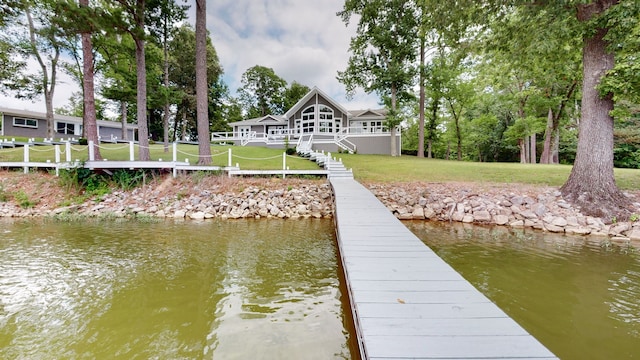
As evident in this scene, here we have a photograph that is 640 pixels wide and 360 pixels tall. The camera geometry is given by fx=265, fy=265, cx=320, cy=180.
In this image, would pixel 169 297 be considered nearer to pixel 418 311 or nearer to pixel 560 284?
pixel 418 311

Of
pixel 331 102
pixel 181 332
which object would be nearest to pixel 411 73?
pixel 331 102

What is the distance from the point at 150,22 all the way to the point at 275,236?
16.9m

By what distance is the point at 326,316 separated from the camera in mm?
3600

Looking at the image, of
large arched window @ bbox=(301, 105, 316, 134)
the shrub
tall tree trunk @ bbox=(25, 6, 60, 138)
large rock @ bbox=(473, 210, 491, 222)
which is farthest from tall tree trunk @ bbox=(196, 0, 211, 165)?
tall tree trunk @ bbox=(25, 6, 60, 138)

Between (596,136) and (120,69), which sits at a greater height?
(120,69)

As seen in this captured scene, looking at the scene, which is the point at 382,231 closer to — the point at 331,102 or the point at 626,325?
the point at 626,325

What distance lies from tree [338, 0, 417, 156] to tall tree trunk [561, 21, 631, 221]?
594 inches

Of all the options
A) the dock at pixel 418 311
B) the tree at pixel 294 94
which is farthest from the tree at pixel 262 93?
the dock at pixel 418 311

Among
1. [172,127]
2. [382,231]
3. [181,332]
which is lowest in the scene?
[181,332]

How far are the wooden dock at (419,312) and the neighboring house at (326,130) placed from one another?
2096cm

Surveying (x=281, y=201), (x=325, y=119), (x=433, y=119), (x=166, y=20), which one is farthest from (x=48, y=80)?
(x=433, y=119)

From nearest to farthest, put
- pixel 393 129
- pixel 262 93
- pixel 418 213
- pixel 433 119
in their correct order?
1. pixel 418 213
2. pixel 393 129
3. pixel 433 119
4. pixel 262 93

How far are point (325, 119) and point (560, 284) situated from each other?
25.0m

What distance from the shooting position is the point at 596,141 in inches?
323
